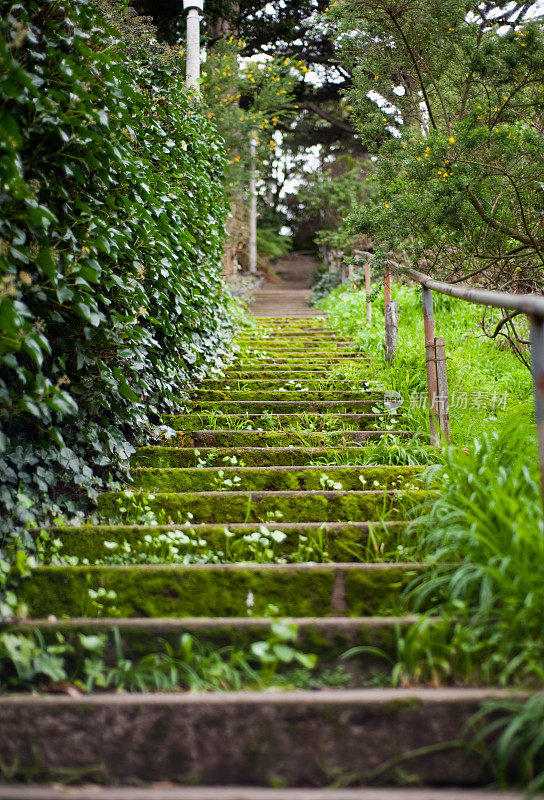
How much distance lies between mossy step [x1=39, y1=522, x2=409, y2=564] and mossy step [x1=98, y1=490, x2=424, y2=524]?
257mm

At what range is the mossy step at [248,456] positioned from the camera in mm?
3348

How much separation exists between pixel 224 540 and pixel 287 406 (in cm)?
197

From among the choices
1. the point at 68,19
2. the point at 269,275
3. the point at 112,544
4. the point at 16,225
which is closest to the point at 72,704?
the point at 112,544

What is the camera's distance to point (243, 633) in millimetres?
1812

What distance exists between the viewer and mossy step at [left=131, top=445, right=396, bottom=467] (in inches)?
132

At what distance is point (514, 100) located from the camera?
3.57 metres

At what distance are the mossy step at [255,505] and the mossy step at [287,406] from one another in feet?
4.97

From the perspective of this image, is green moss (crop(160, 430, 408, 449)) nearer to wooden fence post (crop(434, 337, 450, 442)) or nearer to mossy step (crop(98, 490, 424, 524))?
wooden fence post (crop(434, 337, 450, 442))

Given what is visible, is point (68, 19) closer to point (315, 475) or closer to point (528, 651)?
point (315, 475)

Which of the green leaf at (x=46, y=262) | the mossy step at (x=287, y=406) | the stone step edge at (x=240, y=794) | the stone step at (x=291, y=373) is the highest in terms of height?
the green leaf at (x=46, y=262)

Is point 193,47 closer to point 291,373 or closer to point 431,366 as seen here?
point 291,373

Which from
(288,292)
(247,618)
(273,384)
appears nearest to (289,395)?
(273,384)

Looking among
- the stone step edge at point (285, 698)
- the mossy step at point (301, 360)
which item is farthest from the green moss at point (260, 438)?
the stone step edge at point (285, 698)

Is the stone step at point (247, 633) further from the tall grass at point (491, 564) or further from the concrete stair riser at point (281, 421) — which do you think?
the concrete stair riser at point (281, 421)
